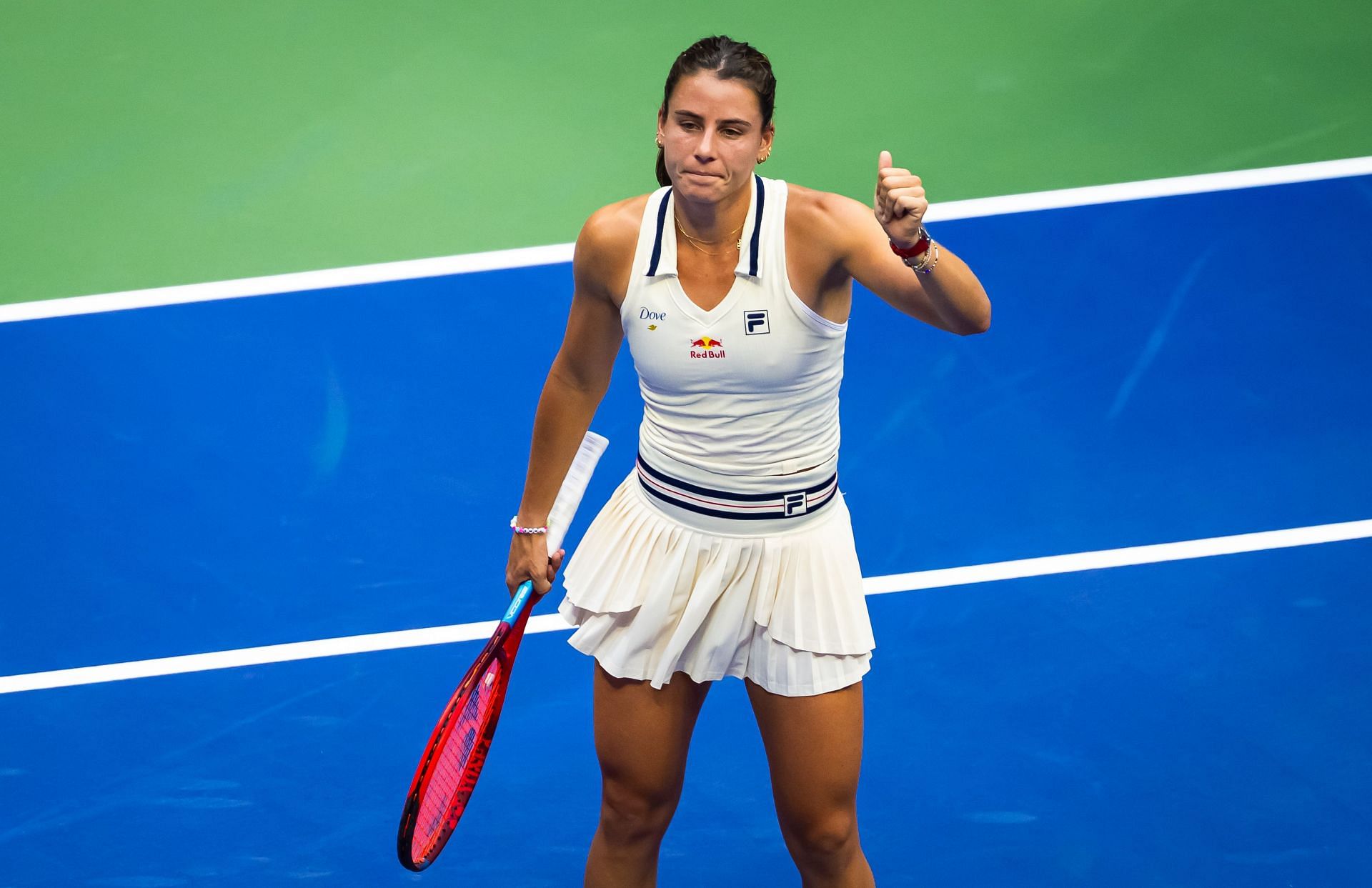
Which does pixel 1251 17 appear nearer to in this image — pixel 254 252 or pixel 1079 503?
pixel 1079 503

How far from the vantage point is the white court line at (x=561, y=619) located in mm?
5152

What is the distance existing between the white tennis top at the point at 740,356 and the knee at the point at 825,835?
797mm

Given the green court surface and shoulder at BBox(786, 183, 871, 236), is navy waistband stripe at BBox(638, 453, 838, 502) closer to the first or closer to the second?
shoulder at BBox(786, 183, 871, 236)

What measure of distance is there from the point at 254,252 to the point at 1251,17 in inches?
195

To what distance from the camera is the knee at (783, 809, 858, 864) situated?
11.5 feet

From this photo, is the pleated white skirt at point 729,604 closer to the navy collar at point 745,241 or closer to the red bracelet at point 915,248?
the navy collar at point 745,241

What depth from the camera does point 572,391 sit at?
147 inches

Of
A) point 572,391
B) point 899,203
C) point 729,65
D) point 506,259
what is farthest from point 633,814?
point 506,259

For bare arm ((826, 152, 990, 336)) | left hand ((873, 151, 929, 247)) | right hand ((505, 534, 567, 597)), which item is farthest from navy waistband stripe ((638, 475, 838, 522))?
left hand ((873, 151, 929, 247))

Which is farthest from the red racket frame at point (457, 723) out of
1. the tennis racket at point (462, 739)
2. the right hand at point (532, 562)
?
the right hand at point (532, 562)

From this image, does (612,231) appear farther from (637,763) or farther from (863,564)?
(863,564)

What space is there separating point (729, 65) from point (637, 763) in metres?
1.59

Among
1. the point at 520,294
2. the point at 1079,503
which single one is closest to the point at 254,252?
the point at 520,294

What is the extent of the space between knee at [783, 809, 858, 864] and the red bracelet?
4.24ft
